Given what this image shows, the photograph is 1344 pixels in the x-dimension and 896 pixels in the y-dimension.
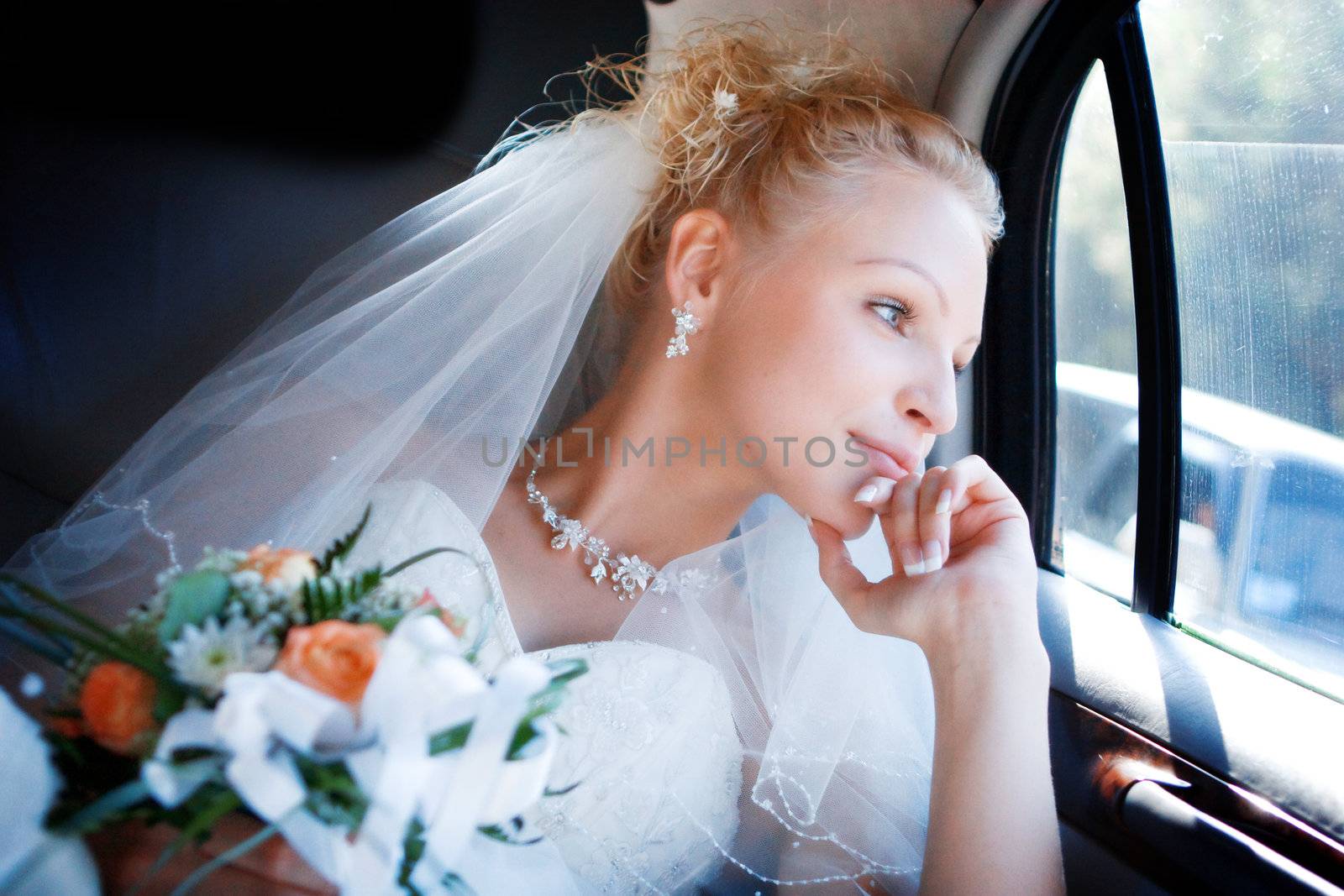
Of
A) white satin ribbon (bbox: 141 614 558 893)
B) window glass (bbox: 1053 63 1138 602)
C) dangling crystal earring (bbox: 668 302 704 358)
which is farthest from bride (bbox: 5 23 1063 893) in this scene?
white satin ribbon (bbox: 141 614 558 893)

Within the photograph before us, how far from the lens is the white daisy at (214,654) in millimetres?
725

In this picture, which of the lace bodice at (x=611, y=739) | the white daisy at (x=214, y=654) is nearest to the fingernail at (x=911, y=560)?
the lace bodice at (x=611, y=739)

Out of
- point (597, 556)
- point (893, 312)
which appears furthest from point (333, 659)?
point (893, 312)

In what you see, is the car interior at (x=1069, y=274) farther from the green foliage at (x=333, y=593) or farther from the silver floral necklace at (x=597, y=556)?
the green foliage at (x=333, y=593)

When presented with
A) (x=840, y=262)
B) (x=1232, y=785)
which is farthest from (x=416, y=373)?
(x=1232, y=785)

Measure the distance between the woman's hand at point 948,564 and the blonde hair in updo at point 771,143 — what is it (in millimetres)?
499

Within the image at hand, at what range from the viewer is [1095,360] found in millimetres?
2094

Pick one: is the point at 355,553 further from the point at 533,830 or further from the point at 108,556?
the point at 533,830

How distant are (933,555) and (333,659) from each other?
0.97 metres

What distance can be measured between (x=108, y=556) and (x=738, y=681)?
43.3 inches

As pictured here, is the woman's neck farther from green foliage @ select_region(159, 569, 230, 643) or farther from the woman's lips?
green foliage @ select_region(159, 569, 230, 643)

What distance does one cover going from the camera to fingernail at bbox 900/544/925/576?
4.71 ft

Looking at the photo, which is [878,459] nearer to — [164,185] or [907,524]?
[907,524]

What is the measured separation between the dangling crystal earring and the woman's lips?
377 millimetres
